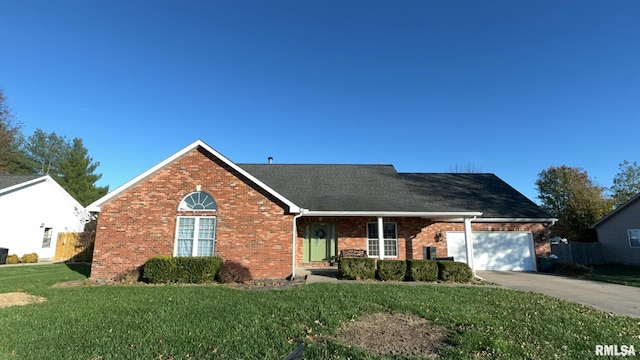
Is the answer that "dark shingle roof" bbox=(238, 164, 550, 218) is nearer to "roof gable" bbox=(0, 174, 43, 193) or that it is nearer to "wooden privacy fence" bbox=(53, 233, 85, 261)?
"wooden privacy fence" bbox=(53, 233, 85, 261)

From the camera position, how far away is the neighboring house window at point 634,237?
2039 cm

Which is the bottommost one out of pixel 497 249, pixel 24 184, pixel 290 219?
pixel 497 249

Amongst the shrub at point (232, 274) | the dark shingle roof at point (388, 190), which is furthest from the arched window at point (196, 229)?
the dark shingle roof at point (388, 190)

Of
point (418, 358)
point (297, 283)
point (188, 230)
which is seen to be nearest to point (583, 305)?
point (418, 358)

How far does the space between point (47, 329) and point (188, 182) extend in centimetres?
766

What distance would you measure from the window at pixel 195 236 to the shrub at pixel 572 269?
17.1 metres

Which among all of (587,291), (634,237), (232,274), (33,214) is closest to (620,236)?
(634,237)

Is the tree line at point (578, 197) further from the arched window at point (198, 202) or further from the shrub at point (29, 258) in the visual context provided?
the shrub at point (29, 258)

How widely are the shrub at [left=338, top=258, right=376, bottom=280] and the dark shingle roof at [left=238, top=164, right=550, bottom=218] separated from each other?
2.83 meters

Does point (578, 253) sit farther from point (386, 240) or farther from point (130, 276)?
point (130, 276)

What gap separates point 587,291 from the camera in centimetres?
1098

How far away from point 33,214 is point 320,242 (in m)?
20.4

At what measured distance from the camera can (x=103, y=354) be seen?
4.65 m

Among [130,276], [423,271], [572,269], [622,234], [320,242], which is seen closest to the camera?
[130,276]
